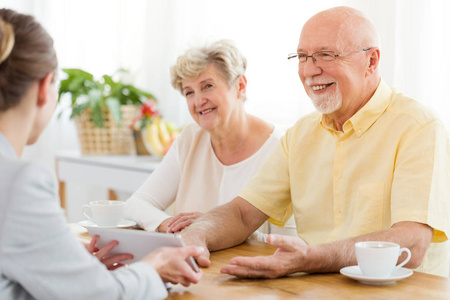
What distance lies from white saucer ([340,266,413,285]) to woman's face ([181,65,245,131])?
1.12 meters

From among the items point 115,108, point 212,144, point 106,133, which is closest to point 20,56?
point 212,144

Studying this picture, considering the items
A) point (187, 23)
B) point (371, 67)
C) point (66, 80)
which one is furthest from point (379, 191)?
point (66, 80)

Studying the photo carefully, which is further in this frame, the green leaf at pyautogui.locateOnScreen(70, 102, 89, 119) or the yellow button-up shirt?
the green leaf at pyautogui.locateOnScreen(70, 102, 89, 119)

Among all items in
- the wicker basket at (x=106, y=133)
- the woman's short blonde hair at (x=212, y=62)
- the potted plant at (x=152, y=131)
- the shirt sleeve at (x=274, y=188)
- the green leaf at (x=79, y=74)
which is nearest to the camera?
the shirt sleeve at (x=274, y=188)

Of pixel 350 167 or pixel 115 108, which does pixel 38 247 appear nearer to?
pixel 350 167

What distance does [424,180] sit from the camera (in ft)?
5.11

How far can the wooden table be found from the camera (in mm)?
1220

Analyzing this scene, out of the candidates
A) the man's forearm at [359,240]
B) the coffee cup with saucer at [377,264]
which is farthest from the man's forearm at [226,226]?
the coffee cup with saucer at [377,264]

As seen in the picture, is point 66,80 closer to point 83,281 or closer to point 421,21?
point 421,21

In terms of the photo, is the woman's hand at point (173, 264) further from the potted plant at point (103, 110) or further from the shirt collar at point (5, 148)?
the potted plant at point (103, 110)

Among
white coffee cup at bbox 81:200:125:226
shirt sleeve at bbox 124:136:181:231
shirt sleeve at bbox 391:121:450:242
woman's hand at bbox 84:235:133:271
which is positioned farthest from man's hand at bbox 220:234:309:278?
shirt sleeve at bbox 124:136:181:231

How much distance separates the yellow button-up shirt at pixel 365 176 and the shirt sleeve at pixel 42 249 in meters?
0.82

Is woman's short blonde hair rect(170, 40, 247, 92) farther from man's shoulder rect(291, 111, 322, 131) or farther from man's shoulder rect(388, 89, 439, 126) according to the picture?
man's shoulder rect(388, 89, 439, 126)

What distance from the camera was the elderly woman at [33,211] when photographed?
1.01 meters
